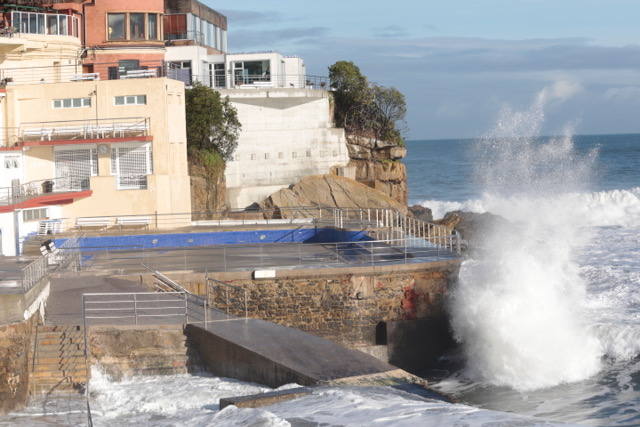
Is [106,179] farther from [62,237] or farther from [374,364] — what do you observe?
[374,364]

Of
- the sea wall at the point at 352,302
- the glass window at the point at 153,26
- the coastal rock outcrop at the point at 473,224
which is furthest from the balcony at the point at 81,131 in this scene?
the coastal rock outcrop at the point at 473,224

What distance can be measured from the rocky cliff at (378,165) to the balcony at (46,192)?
1426 centimetres

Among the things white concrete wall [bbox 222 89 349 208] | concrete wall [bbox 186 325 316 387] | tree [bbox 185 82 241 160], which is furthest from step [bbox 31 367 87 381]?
white concrete wall [bbox 222 89 349 208]

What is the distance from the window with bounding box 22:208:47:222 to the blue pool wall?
2105 mm

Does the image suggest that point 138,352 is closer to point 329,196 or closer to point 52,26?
point 329,196

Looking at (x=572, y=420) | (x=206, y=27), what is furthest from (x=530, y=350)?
(x=206, y=27)

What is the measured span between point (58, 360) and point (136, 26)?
2537 cm

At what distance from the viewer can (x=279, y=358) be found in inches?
767

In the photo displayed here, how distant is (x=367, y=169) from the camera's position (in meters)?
47.0

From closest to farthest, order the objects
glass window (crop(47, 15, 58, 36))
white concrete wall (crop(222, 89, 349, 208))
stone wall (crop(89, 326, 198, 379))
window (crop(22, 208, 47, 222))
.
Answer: stone wall (crop(89, 326, 198, 379)) → window (crop(22, 208, 47, 222)) → glass window (crop(47, 15, 58, 36)) → white concrete wall (crop(222, 89, 349, 208))

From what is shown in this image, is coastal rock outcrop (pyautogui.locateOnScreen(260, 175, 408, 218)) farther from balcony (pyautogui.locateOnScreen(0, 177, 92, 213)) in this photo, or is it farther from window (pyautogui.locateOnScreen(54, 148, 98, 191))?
balcony (pyautogui.locateOnScreen(0, 177, 92, 213))

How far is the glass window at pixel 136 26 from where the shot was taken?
4316 centimetres

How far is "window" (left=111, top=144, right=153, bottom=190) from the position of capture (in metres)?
36.7

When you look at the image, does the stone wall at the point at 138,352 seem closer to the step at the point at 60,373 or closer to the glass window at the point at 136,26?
the step at the point at 60,373
